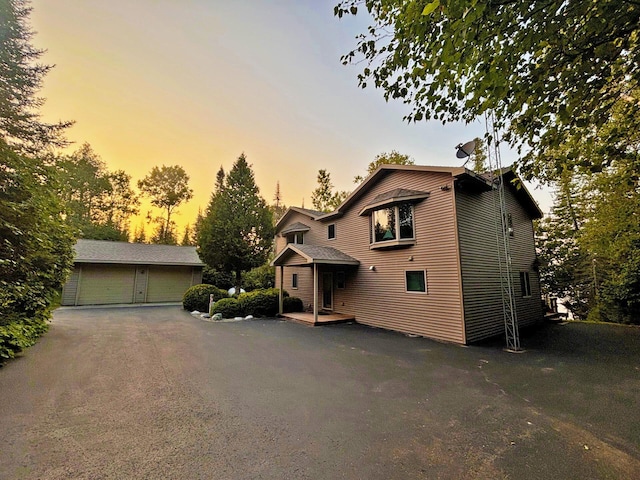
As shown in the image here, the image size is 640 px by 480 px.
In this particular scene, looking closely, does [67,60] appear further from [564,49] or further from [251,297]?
[564,49]

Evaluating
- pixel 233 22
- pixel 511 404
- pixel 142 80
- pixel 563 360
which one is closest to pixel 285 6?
pixel 233 22

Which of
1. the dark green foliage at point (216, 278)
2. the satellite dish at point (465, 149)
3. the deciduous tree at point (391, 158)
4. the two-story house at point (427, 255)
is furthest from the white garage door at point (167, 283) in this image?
the satellite dish at point (465, 149)

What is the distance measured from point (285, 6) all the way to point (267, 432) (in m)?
Result: 8.10

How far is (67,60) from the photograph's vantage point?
7.72m

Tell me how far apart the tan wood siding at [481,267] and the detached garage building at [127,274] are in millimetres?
15935

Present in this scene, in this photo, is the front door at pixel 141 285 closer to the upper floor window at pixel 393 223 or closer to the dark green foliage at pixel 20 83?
the dark green foliage at pixel 20 83

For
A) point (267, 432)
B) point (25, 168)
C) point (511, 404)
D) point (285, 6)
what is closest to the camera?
point (267, 432)

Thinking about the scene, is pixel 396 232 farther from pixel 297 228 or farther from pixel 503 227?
pixel 297 228

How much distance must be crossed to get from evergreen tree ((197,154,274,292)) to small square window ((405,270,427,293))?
9.85m

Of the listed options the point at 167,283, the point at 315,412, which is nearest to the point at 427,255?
the point at 315,412

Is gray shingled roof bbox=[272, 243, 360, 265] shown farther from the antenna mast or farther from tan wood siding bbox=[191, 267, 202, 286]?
tan wood siding bbox=[191, 267, 202, 286]

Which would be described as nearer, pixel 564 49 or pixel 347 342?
pixel 564 49

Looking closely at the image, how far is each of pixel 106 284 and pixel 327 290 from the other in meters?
13.3

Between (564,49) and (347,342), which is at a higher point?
(564,49)
